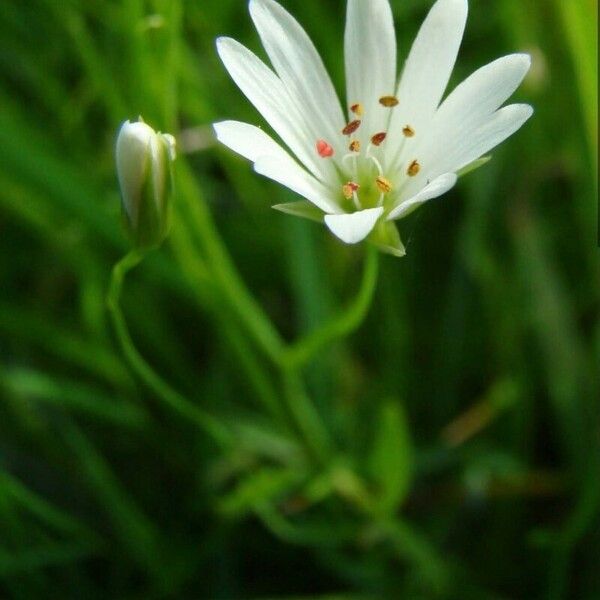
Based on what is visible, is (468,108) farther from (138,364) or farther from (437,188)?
(138,364)

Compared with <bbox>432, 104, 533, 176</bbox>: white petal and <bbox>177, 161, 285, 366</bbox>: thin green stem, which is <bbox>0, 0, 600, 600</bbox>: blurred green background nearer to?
<bbox>177, 161, 285, 366</bbox>: thin green stem

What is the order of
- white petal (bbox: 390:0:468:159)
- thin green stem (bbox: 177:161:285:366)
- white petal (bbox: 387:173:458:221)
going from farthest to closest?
1. thin green stem (bbox: 177:161:285:366)
2. white petal (bbox: 390:0:468:159)
3. white petal (bbox: 387:173:458:221)

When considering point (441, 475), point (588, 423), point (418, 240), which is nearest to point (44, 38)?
point (418, 240)

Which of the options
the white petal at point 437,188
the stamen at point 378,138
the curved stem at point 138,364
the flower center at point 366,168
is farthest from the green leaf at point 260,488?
the white petal at point 437,188

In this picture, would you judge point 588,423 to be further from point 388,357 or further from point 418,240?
point 418,240

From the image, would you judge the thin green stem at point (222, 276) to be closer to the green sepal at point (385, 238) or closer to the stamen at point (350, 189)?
the stamen at point (350, 189)

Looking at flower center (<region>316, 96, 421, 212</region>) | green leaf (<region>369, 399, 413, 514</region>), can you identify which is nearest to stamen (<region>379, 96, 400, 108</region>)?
flower center (<region>316, 96, 421, 212</region>)
